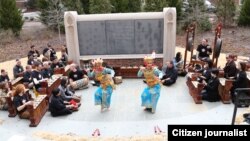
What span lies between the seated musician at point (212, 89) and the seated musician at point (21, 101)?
5.34 m

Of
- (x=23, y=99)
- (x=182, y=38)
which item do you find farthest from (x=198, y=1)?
(x=23, y=99)

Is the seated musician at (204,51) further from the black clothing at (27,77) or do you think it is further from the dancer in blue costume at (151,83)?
the black clothing at (27,77)

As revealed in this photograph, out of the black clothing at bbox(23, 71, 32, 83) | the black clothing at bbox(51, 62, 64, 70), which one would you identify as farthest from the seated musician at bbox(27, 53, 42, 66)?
the black clothing at bbox(23, 71, 32, 83)

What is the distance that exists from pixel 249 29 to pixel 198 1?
3609 millimetres

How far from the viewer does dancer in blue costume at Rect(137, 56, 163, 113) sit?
403 inches

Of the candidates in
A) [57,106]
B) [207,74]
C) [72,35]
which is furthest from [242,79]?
[72,35]

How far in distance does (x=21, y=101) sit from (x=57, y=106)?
3.38 feet

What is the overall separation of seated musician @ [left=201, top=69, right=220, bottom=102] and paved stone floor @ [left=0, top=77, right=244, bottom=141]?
0.65ft

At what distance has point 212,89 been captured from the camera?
1124 cm

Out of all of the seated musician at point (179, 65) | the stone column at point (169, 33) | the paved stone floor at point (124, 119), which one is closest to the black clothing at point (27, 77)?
the paved stone floor at point (124, 119)

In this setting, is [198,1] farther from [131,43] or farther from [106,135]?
[106,135]

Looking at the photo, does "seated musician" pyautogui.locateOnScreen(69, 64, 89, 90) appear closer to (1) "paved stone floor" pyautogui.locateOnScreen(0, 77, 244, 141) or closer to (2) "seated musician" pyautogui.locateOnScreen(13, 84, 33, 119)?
(1) "paved stone floor" pyautogui.locateOnScreen(0, 77, 244, 141)

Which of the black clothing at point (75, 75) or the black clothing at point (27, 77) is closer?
the black clothing at point (27, 77)

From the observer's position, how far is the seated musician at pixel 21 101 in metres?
10.3
